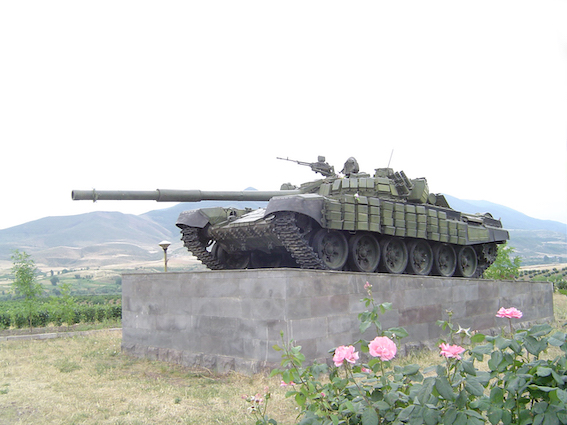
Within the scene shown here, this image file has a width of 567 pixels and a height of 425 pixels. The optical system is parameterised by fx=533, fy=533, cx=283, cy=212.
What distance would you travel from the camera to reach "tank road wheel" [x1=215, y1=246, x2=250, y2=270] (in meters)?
15.5

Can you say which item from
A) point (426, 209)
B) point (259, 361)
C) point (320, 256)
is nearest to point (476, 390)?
point (259, 361)

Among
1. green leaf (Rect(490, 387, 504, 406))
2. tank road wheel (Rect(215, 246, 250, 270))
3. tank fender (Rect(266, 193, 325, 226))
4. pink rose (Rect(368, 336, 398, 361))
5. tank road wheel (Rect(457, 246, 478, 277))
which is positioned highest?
tank fender (Rect(266, 193, 325, 226))

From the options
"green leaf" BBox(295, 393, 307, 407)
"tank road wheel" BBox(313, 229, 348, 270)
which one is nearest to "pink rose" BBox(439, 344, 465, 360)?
"green leaf" BBox(295, 393, 307, 407)

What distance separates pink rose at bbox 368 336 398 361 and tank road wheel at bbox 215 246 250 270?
1197 cm

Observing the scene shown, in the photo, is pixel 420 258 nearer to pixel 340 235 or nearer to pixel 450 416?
pixel 340 235

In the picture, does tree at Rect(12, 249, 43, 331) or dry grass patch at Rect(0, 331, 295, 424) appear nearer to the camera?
dry grass patch at Rect(0, 331, 295, 424)

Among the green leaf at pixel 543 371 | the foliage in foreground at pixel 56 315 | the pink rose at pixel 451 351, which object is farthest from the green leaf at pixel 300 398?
the foliage in foreground at pixel 56 315

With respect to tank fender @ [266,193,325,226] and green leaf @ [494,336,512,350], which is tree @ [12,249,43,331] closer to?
tank fender @ [266,193,325,226]

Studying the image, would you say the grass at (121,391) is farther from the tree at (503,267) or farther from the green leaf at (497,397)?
the tree at (503,267)

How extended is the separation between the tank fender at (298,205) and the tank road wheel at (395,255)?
2944 millimetres

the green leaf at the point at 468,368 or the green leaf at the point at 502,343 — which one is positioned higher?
the green leaf at the point at 502,343

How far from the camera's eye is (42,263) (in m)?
182

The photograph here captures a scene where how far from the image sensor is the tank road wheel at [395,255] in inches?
547

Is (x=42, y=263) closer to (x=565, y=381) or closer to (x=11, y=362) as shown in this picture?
(x=11, y=362)
